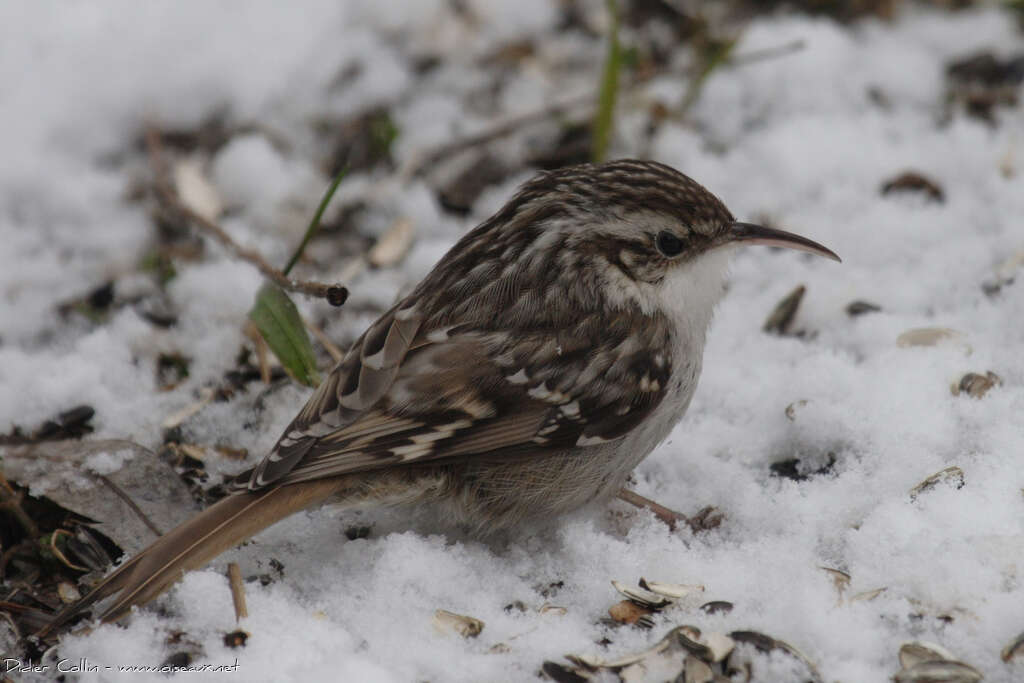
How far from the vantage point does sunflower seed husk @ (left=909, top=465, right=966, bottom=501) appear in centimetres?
275

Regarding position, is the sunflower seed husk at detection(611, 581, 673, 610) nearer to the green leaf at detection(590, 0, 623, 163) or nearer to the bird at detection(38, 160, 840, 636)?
the bird at detection(38, 160, 840, 636)

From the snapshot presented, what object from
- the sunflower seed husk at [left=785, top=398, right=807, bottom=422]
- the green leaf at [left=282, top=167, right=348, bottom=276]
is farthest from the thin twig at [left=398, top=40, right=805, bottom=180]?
the sunflower seed husk at [left=785, top=398, right=807, bottom=422]

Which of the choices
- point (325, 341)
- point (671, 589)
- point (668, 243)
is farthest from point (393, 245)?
point (671, 589)

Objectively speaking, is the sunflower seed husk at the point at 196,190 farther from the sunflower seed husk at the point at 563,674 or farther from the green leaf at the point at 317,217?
the sunflower seed husk at the point at 563,674

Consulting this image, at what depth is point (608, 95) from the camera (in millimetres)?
4090

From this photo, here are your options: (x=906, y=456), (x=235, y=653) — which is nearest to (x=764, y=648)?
(x=906, y=456)

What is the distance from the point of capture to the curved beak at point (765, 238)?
2918 mm

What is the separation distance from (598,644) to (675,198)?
3.44ft

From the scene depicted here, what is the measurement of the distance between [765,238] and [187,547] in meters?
1.53

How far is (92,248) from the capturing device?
13.2 ft

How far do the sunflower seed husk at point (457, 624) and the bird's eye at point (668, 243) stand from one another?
3.19ft

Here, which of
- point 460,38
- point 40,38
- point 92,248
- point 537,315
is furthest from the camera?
point 460,38

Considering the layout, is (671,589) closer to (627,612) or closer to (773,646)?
(627,612)

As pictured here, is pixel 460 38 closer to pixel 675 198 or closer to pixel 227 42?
pixel 227 42
